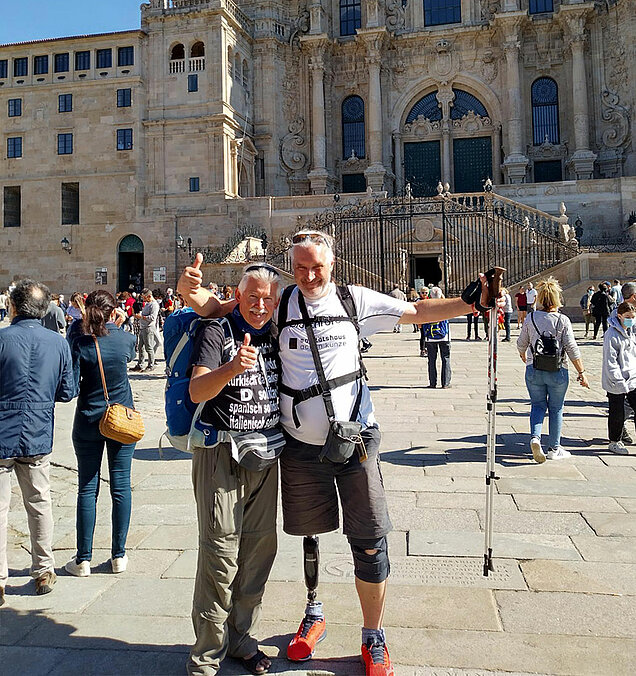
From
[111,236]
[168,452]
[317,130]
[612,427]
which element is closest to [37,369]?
[168,452]

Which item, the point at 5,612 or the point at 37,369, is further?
the point at 37,369

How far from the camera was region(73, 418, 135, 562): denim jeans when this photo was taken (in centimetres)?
459

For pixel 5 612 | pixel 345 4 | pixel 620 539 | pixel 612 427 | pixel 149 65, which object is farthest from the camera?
pixel 345 4

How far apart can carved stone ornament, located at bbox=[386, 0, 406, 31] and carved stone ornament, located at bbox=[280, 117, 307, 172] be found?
301 inches

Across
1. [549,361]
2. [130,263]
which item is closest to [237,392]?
[549,361]

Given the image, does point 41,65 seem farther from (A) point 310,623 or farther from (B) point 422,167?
(A) point 310,623

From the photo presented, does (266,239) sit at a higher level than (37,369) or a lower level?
higher

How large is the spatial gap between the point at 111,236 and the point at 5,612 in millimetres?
32396

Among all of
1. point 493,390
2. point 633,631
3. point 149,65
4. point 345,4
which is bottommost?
point 633,631

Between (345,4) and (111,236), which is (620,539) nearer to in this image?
(111,236)

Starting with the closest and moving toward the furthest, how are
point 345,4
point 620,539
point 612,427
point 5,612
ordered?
point 5,612
point 620,539
point 612,427
point 345,4

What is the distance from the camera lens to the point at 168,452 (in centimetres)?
805

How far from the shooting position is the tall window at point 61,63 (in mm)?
35000

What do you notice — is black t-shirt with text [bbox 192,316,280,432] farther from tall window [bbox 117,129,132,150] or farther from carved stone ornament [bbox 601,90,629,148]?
carved stone ornament [bbox 601,90,629,148]
